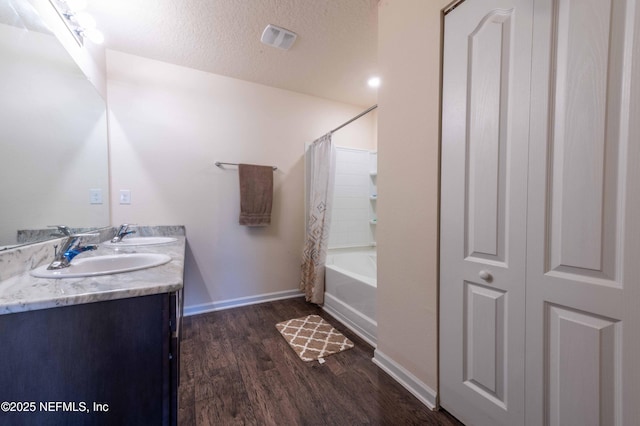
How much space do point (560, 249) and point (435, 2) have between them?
123cm

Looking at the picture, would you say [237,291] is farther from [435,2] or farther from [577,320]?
[435,2]

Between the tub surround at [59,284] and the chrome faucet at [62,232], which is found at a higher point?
the chrome faucet at [62,232]

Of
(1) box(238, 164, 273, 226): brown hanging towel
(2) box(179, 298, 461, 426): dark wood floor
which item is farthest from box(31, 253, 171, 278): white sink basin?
(1) box(238, 164, 273, 226): brown hanging towel

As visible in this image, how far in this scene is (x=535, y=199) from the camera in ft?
2.79

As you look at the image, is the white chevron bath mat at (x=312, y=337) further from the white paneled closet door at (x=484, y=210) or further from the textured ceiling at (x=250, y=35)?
the textured ceiling at (x=250, y=35)

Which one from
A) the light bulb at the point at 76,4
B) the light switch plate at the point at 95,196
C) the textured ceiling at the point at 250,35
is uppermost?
the textured ceiling at the point at 250,35

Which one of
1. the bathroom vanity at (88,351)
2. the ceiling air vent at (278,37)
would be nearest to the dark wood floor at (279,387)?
the bathroom vanity at (88,351)

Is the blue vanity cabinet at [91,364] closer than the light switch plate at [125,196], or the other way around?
the blue vanity cabinet at [91,364]

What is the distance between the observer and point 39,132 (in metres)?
1.12

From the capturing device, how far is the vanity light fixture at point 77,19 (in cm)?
134

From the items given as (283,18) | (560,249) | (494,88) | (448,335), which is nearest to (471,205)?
(560,249)

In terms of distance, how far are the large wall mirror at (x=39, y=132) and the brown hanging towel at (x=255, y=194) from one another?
43.3 inches

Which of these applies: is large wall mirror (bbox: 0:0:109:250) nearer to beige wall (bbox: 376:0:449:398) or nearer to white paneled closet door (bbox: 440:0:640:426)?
beige wall (bbox: 376:0:449:398)

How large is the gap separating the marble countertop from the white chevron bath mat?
1.17m
